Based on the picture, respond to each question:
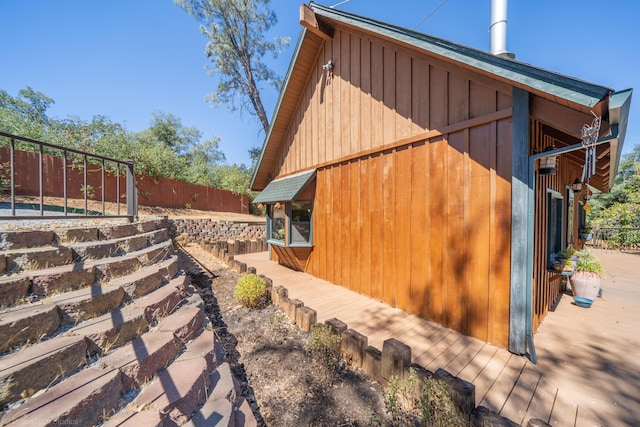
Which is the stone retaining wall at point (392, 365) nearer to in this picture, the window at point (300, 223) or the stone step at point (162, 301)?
the stone step at point (162, 301)

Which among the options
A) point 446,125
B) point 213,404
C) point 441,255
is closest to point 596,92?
point 446,125

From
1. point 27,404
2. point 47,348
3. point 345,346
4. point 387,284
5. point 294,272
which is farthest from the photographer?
point 294,272

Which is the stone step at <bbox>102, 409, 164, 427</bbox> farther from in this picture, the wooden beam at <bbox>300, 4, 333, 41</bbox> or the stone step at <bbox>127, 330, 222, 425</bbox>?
the wooden beam at <bbox>300, 4, 333, 41</bbox>

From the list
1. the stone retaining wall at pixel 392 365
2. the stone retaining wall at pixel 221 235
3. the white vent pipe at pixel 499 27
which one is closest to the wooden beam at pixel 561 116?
the white vent pipe at pixel 499 27

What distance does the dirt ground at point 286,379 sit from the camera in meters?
2.05

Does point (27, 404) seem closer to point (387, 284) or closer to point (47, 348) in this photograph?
point (47, 348)

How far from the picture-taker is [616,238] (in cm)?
1095

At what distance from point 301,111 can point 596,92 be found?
5.92 m

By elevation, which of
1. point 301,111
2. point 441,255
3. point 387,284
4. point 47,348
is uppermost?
point 301,111

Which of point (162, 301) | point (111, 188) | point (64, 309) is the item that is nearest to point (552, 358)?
point (162, 301)

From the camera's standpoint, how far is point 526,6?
4543mm

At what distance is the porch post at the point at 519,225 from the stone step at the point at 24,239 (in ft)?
17.5

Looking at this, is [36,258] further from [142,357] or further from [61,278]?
[142,357]

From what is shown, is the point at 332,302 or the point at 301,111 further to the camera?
the point at 301,111
